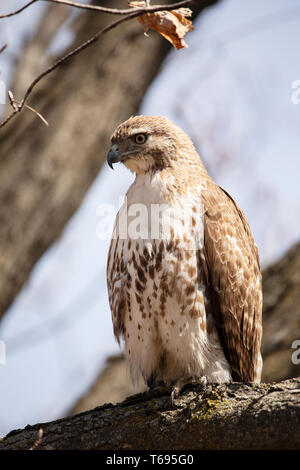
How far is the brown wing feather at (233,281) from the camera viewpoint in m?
4.13

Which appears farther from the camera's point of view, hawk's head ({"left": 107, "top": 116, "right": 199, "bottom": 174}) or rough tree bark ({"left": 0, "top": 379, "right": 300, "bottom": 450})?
hawk's head ({"left": 107, "top": 116, "right": 199, "bottom": 174})

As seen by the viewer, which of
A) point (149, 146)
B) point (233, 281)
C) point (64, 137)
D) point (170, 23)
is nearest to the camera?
point (170, 23)

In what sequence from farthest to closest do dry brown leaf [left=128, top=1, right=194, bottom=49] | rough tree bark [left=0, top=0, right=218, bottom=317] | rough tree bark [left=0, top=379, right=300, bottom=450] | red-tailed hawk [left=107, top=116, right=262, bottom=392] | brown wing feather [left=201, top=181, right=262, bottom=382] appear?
rough tree bark [left=0, top=0, right=218, bottom=317] → brown wing feather [left=201, top=181, right=262, bottom=382] → red-tailed hawk [left=107, top=116, right=262, bottom=392] → dry brown leaf [left=128, top=1, right=194, bottom=49] → rough tree bark [left=0, top=379, right=300, bottom=450]

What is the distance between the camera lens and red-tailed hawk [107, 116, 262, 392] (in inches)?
157

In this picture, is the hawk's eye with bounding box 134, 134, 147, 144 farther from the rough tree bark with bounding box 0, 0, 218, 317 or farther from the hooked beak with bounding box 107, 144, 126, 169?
the rough tree bark with bounding box 0, 0, 218, 317

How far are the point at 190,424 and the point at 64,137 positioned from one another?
3.36 metres

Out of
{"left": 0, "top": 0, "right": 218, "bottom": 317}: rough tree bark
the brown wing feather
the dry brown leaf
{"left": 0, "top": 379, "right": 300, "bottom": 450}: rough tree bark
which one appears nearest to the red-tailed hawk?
the brown wing feather

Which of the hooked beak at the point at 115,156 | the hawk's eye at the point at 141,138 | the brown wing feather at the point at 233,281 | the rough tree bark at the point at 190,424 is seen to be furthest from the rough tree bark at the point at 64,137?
the rough tree bark at the point at 190,424

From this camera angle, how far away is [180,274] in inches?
156

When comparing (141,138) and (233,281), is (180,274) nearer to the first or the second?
(233,281)

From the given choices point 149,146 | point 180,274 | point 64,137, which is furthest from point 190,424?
point 64,137

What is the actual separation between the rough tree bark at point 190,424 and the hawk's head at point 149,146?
155cm

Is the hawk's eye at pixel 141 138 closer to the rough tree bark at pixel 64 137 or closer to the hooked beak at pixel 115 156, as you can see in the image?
the hooked beak at pixel 115 156
